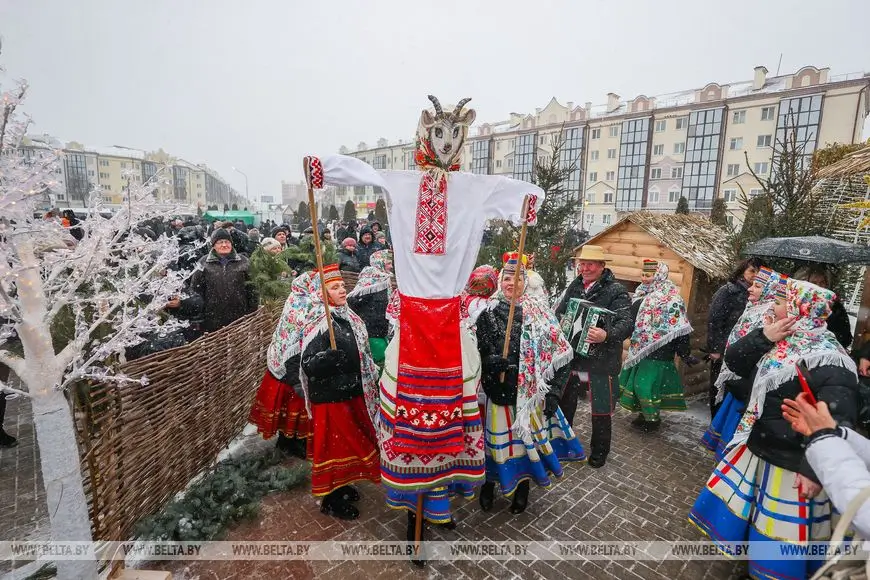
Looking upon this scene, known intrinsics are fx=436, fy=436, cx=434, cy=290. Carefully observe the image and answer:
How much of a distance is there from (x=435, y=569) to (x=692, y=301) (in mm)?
5408

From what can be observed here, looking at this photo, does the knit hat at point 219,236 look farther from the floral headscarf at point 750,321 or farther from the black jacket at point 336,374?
the floral headscarf at point 750,321

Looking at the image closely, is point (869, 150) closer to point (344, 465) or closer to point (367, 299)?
point (367, 299)

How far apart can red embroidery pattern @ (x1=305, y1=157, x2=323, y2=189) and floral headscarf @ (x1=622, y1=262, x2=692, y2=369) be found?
456cm

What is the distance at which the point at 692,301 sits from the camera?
21.5ft

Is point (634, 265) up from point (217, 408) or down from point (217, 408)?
up

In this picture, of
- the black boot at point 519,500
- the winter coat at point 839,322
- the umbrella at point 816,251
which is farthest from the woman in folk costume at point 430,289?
the winter coat at point 839,322

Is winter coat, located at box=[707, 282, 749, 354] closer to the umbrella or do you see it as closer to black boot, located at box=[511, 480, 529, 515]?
the umbrella

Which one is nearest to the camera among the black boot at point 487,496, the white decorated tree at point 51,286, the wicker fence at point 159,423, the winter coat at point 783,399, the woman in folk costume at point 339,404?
the white decorated tree at point 51,286

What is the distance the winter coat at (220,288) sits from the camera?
590cm

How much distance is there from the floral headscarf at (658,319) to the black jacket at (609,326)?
1.03 m

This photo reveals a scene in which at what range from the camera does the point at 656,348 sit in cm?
549

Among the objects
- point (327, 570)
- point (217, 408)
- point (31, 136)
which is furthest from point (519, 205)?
point (217, 408)

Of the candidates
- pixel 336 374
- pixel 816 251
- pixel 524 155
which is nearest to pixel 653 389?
pixel 816 251

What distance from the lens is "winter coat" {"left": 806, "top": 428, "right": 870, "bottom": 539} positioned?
1.62 m
